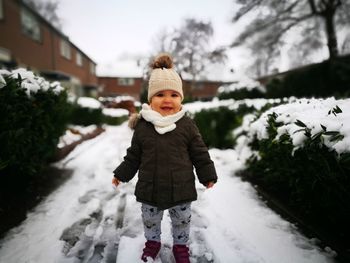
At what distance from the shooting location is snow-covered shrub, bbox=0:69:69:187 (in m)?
2.84

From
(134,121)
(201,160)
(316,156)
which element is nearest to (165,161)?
(201,160)

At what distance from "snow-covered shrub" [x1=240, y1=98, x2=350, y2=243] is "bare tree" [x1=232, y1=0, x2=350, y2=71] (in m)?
14.1

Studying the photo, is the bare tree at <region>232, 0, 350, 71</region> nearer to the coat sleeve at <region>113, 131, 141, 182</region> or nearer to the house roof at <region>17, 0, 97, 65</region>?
the house roof at <region>17, 0, 97, 65</region>

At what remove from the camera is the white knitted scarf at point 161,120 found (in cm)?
211

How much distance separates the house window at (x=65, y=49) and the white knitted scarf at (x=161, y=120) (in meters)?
22.8

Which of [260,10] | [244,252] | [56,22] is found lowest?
[244,252]

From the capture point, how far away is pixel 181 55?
36.8 meters

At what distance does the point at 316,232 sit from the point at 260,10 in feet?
53.3

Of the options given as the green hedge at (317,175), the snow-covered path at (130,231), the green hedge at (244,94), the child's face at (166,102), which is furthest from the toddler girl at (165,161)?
the green hedge at (244,94)

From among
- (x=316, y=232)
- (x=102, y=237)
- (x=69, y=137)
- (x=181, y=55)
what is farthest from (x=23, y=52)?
(x=181, y=55)

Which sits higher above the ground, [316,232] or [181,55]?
[181,55]

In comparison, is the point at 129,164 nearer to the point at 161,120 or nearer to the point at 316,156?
the point at 161,120

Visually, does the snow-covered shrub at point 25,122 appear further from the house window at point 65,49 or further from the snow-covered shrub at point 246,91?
the house window at point 65,49

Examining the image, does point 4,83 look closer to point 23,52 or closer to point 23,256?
point 23,256
